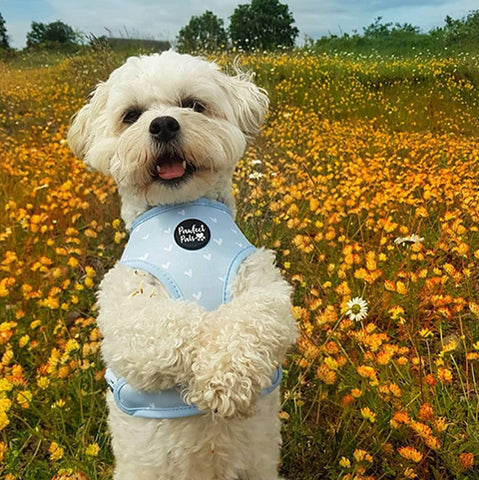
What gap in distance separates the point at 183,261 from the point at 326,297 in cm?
149

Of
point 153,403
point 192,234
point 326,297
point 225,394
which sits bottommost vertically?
point 326,297

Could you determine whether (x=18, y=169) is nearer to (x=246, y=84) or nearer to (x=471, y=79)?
(x=246, y=84)

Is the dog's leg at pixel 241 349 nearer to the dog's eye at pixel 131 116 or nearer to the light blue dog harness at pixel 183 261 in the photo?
the light blue dog harness at pixel 183 261

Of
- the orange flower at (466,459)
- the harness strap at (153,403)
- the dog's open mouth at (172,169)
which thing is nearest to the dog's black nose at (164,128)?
the dog's open mouth at (172,169)

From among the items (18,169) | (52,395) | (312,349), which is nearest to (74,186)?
(18,169)

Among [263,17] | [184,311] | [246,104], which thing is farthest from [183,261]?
[263,17]

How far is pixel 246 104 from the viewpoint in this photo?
2523 millimetres

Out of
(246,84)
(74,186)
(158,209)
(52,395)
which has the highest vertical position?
(246,84)

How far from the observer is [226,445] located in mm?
1778

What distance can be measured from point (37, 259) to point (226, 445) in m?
2.53

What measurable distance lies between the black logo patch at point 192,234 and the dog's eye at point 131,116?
60cm

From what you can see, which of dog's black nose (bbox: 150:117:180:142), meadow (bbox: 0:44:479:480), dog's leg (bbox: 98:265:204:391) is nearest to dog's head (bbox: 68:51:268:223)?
dog's black nose (bbox: 150:117:180:142)

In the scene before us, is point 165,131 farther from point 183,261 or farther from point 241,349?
point 241,349

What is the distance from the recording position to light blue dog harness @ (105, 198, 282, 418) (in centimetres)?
172
